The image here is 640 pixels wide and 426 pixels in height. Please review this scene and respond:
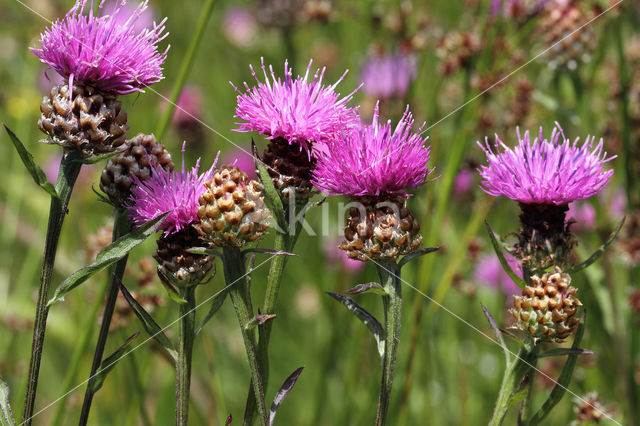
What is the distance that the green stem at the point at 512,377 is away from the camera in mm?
1371

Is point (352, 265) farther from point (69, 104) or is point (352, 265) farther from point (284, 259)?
point (69, 104)

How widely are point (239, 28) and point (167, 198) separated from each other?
393cm

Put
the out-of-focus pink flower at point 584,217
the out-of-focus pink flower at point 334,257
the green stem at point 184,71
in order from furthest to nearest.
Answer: the out-of-focus pink flower at point 334,257, the out-of-focus pink flower at point 584,217, the green stem at point 184,71

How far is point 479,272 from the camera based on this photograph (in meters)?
3.20

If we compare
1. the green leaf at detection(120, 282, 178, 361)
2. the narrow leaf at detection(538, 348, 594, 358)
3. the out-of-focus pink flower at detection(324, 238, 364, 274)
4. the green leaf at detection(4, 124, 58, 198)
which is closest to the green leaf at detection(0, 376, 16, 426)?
the green leaf at detection(120, 282, 178, 361)

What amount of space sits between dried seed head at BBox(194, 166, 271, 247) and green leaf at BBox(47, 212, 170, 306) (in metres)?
0.11

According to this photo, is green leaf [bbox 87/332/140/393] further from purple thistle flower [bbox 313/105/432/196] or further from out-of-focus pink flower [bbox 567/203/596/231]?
out-of-focus pink flower [bbox 567/203/596/231]

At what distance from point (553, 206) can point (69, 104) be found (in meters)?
1.16

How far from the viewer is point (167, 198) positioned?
1.38 m

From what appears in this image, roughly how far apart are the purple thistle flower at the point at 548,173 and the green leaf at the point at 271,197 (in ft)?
1.56

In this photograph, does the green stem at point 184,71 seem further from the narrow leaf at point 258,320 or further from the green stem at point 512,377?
Result: the green stem at point 512,377

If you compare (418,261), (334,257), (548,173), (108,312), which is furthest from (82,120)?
(334,257)

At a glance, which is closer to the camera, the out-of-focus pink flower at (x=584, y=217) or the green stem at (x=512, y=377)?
the green stem at (x=512, y=377)

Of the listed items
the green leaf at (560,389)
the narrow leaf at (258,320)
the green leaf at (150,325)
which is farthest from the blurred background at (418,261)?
the narrow leaf at (258,320)
